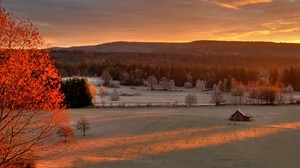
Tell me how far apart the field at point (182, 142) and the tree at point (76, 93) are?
11.3 metres

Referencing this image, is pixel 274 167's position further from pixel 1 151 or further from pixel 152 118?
pixel 152 118

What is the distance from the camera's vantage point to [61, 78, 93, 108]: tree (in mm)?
92875

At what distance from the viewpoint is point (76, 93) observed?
9294cm

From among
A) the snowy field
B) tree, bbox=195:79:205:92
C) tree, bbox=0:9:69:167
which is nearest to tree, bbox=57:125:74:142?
tree, bbox=0:9:69:167

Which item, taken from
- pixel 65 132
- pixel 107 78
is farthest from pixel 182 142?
pixel 107 78

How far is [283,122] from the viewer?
72250mm

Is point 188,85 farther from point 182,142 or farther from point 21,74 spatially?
point 21,74

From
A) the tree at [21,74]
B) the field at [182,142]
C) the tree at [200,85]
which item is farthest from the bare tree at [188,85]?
the tree at [21,74]

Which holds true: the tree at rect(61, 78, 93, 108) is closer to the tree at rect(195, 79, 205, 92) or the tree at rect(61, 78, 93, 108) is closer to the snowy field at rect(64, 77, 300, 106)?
the snowy field at rect(64, 77, 300, 106)

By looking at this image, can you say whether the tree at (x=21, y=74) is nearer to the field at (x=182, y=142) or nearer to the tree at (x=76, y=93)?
the field at (x=182, y=142)

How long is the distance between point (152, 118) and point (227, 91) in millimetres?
86979

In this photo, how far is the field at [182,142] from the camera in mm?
44031

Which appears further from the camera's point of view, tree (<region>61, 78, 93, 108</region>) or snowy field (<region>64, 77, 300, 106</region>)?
snowy field (<region>64, 77, 300, 106</region>)

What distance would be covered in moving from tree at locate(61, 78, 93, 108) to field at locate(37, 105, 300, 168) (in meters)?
11.3
